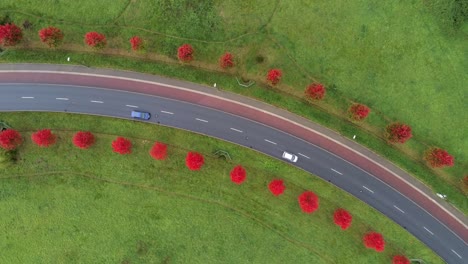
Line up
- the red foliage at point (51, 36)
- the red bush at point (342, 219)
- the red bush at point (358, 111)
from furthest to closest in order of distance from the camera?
the red bush at point (358, 111) → the red bush at point (342, 219) → the red foliage at point (51, 36)

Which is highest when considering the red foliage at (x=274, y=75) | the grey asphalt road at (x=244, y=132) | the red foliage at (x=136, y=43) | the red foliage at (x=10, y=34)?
the red foliage at (x=274, y=75)

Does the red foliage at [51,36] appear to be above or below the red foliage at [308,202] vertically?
above

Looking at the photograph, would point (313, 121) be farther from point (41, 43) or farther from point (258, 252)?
point (41, 43)

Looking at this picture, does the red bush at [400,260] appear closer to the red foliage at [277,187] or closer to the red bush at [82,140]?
the red foliage at [277,187]

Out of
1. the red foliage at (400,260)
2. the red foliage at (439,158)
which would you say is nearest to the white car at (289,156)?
the red foliage at (439,158)

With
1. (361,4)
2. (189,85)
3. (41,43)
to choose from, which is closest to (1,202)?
(41,43)

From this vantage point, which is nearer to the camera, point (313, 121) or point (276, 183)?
point (276, 183)
